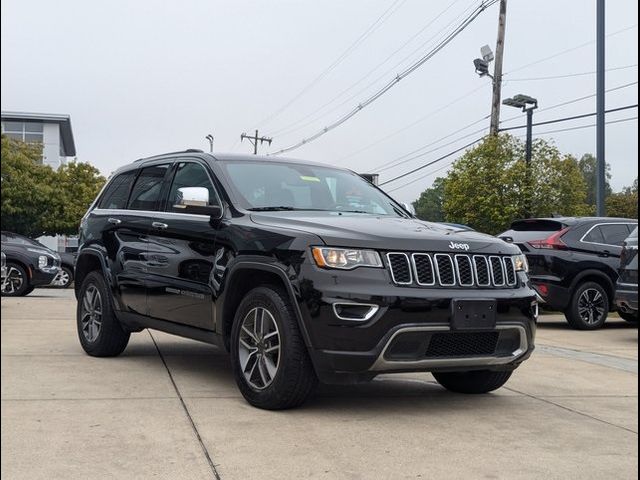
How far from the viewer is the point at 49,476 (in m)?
3.49

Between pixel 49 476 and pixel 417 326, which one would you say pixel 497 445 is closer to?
pixel 417 326

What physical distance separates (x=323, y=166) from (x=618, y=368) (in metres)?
3.55

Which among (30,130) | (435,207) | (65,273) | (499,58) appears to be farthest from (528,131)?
(30,130)

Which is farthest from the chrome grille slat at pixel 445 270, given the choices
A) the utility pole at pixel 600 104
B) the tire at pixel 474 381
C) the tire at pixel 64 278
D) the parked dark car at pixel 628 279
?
the tire at pixel 64 278

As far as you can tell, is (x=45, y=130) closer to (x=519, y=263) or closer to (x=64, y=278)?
(x=64, y=278)

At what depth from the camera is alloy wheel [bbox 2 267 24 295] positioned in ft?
50.2

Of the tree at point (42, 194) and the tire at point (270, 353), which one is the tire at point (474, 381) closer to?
the tire at point (270, 353)

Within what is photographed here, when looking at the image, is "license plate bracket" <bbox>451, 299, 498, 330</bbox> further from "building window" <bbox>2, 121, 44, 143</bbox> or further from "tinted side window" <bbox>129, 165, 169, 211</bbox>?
"building window" <bbox>2, 121, 44, 143</bbox>

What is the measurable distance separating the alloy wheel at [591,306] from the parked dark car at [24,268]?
1016 cm

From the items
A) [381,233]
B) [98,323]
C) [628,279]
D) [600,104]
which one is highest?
[600,104]

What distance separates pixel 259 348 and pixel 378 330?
2.86 ft

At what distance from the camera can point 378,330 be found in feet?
14.8

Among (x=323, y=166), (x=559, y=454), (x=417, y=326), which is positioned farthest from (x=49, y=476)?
(x=323, y=166)

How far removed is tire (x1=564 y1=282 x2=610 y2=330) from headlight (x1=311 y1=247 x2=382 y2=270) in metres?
7.43
